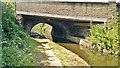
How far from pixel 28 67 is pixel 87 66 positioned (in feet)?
9.49

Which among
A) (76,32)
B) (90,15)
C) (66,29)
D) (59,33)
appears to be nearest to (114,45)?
(90,15)

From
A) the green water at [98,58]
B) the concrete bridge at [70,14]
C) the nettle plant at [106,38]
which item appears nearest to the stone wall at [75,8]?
the concrete bridge at [70,14]

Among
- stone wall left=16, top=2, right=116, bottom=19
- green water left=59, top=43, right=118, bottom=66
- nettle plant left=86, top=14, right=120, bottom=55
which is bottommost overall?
green water left=59, top=43, right=118, bottom=66

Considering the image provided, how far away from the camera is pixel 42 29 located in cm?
2136

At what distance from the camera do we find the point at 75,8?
1298 cm

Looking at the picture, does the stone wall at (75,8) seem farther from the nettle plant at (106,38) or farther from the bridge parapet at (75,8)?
the nettle plant at (106,38)

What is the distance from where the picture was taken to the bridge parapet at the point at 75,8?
38.4 feet

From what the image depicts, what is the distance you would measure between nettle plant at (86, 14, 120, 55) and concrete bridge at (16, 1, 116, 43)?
38.5 inches

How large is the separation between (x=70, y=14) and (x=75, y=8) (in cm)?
49

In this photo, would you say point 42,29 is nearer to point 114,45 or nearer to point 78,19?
point 78,19

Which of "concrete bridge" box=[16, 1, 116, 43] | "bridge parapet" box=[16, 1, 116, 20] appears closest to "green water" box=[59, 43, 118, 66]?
"concrete bridge" box=[16, 1, 116, 43]

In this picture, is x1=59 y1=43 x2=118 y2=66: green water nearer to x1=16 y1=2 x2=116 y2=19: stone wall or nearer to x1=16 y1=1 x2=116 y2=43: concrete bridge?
x1=16 y1=1 x2=116 y2=43: concrete bridge

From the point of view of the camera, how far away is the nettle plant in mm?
9500

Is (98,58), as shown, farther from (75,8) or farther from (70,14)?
(70,14)
